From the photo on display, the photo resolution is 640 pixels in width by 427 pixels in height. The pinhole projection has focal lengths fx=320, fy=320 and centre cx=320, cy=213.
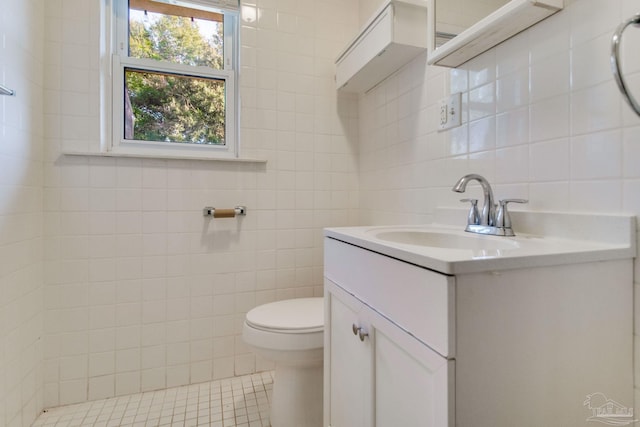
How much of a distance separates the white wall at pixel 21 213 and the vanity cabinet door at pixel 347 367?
3.84 ft

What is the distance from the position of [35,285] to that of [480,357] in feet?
5.54

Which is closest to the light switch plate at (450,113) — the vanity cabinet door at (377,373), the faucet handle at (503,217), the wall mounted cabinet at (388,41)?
the wall mounted cabinet at (388,41)

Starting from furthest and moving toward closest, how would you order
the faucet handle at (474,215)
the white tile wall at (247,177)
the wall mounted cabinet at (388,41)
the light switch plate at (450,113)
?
1. the wall mounted cabinet at (388,41)
2. the light switch plate at (450,113)
3. the faucet handle at (474,215)
4. the white tile wall at (247,177)

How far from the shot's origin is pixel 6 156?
3.78ft

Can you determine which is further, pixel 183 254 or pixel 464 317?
Answer: pixel 183 254

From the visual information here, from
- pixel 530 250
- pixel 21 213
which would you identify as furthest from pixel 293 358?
pixel 21 213

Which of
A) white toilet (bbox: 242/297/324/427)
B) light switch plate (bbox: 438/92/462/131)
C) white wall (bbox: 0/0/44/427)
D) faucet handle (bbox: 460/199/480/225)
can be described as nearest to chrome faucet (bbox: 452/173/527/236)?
faucet handle (bbox: 460/199/480/225)

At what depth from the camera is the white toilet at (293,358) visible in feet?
3.97

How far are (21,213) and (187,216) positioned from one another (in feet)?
2.01

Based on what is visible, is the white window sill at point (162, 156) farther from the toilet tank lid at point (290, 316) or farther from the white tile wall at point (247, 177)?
the toilet tank lid at point (290, 316)

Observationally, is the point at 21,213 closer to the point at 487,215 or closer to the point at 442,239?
the point at 442,239

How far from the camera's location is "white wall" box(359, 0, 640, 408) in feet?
2.31

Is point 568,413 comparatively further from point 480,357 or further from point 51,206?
point 51,206

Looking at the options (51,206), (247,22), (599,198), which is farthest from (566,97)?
(51,206)
